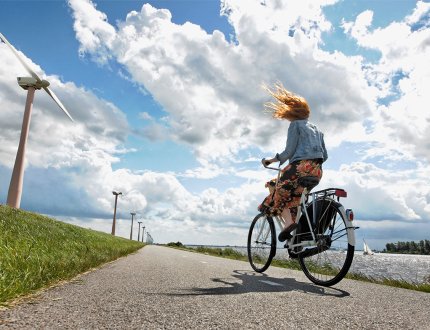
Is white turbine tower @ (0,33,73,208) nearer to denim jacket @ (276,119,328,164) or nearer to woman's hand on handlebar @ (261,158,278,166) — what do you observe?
woman's hand on handlebar @ (261,158,278,166)

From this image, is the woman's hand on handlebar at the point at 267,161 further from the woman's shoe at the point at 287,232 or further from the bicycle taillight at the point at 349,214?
the bicycle taillight at the point at 349,214

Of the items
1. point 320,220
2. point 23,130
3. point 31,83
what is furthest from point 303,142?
point 31,83

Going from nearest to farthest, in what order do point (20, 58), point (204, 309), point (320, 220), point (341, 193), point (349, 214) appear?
point (204, 309) → point (349, 214) → point (341, 193) → point (320, 220) → point (20, 58)

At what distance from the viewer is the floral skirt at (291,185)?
6.25 metres

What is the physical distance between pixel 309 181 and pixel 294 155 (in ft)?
1.60

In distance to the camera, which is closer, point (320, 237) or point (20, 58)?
point (320, 237)

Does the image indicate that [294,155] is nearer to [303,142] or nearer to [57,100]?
[303,142]

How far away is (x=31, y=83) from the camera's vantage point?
30344 mm

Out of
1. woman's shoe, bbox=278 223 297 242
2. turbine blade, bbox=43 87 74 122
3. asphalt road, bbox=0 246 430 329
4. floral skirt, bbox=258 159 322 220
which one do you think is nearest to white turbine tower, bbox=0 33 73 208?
turbine blade, bbox=43 87 74 122

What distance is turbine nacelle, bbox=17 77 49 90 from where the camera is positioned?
98.7ft

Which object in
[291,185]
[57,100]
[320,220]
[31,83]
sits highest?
[31,83]

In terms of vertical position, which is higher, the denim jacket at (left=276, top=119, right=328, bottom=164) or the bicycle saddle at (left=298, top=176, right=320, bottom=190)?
the denim jacket at (left=276, top=119, right=328, bottom=164)

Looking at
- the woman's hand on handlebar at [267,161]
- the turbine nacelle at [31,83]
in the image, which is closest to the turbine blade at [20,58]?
the turbine nacelle at [31,83]

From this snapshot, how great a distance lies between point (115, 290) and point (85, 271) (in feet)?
7.49
